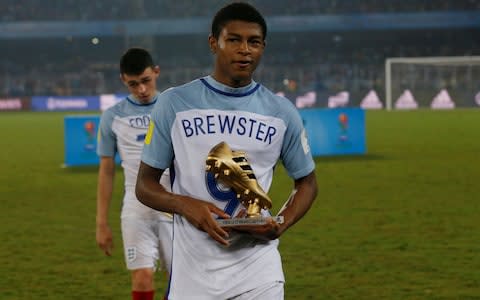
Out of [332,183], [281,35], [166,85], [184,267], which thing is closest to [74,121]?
[332,183]

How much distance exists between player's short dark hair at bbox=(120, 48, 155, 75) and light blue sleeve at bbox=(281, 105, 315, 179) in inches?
101

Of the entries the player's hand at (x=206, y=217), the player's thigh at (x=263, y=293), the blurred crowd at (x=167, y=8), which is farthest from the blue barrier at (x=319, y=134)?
the blurred crowd at (x=167, y=8)

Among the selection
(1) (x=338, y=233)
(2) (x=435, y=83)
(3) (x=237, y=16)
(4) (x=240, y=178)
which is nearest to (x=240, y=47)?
(3) (x=237, y=16)

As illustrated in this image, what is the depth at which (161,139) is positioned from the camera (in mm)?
3572

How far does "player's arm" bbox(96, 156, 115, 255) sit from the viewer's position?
5.95m

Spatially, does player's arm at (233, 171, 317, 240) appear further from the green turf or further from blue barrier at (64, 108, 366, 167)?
blue barrier at (64, 108, 366, 167)

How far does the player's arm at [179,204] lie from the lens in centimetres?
337

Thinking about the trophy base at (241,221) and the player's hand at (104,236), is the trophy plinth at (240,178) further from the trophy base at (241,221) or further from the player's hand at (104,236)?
the player's hand at (104,236)

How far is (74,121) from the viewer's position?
1981cm

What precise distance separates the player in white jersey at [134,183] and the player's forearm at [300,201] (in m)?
1.97

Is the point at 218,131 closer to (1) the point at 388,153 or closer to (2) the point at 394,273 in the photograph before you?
(2) the point at 394,273

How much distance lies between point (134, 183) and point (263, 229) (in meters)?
2.77

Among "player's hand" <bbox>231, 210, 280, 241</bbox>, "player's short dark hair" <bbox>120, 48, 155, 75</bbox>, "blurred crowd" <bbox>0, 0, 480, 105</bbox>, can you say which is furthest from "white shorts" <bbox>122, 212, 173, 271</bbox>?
"blurred crowd" <bbox>0, 0, 480, 105</bbox>

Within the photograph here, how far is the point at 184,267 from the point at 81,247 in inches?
273
